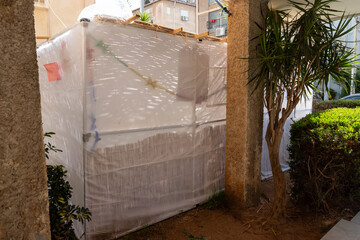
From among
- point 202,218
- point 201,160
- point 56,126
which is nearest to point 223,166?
point 201,160

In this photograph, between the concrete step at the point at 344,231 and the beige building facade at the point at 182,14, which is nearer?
the concrete step at the point at 344,231

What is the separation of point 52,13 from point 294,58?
6542 millimetres

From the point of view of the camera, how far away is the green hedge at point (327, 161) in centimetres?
315

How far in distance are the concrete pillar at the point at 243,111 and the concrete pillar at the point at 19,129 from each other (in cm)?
253

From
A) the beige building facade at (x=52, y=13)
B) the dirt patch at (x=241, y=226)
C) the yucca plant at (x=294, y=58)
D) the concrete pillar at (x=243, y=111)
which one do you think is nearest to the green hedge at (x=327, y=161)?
the dirt patch at (x=241, y=226)

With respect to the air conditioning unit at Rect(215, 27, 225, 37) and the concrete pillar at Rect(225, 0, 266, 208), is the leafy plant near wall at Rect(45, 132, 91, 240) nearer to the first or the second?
the concrete pillar at Rect(225, 0, 266, 208)

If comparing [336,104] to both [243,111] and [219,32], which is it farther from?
[243,111]

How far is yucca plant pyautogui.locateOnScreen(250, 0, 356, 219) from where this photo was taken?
289 cm

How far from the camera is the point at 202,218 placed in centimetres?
346

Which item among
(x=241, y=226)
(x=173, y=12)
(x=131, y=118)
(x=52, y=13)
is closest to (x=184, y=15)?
(x=173, y=12)

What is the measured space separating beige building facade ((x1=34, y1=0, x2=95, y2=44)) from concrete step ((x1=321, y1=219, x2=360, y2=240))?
→ 23.1 feet

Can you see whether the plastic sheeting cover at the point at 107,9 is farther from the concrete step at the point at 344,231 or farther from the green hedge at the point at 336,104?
the green hedge at the point at 336,104

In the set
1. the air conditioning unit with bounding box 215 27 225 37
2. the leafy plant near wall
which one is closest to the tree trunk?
the leafy plant near wall

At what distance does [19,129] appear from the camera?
144 centimetres
